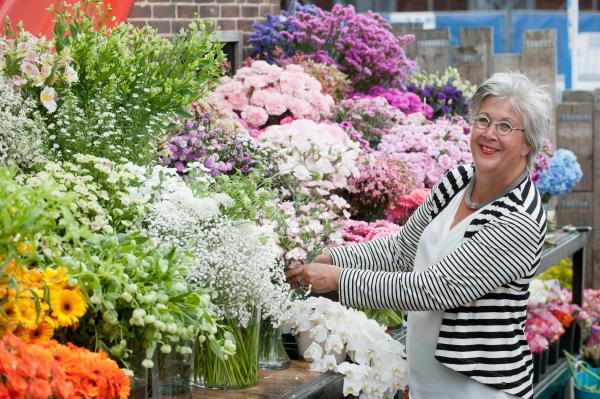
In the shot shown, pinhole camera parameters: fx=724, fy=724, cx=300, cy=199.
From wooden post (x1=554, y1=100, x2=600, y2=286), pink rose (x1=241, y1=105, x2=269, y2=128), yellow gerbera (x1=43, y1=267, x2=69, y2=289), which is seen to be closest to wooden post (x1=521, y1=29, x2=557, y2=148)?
wooden post (x1=554, y1=100, x2=600, y2=286)

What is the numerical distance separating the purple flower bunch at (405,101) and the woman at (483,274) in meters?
2.66

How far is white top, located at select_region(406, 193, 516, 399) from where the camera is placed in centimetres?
233

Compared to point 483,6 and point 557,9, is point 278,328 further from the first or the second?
point 557,9

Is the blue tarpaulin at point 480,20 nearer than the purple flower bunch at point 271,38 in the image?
No

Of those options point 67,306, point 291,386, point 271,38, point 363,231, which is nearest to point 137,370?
point 67,306

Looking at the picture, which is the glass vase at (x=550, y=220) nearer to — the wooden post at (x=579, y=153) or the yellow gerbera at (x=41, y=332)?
the wooden post at (x=579, y=153)

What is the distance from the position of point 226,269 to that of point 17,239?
0.63 metres

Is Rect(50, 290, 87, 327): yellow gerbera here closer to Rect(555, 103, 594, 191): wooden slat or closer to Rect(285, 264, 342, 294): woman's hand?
Rect(285, 264, 342, 294): woman's hand

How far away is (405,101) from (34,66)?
3293 millimetres

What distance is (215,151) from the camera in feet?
10.1

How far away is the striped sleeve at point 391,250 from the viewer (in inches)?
103

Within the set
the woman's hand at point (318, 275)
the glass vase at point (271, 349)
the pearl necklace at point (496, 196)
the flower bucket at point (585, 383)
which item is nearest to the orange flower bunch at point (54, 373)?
the glass vase at point (271, 349)

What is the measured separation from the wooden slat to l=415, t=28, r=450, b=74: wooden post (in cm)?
110

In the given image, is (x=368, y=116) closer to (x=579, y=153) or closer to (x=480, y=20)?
(x=579, y=153)
